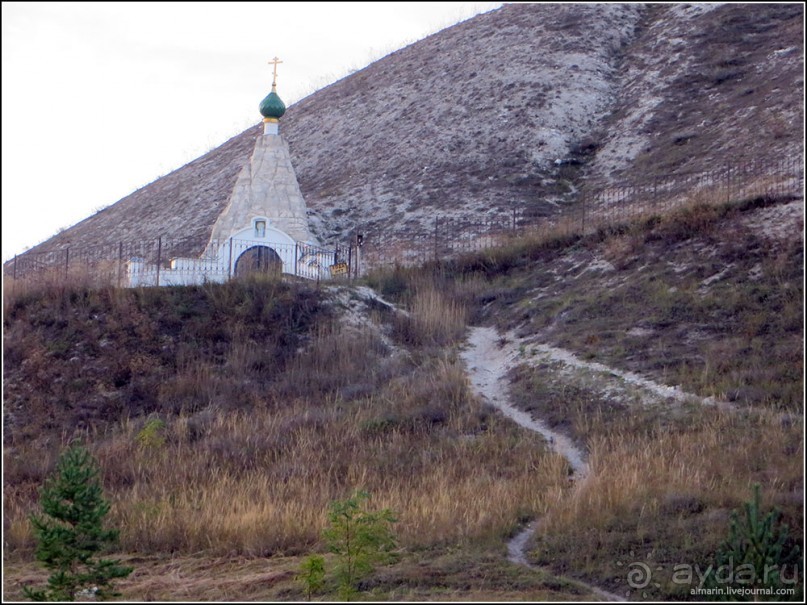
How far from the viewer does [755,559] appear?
743 cm

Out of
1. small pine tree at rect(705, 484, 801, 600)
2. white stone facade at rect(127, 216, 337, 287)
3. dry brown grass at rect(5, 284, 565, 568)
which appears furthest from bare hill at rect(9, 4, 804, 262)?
small pine tree at rect(705, 484, 801, 600)

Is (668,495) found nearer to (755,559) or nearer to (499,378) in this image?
(755,559)

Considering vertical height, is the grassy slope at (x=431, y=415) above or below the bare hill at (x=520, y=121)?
below

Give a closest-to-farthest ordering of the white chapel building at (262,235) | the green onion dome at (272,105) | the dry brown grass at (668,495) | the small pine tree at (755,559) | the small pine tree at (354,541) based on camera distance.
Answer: the small pine tree at (755,559) → the small pine tree at (354,541) → the dry brown grass at (668,495) → the white chapel building at (262,235) → the green onion dome at (272,105)

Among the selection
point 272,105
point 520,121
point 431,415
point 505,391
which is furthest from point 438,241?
point 431,415

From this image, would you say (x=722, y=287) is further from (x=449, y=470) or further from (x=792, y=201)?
(x=449, y=470)

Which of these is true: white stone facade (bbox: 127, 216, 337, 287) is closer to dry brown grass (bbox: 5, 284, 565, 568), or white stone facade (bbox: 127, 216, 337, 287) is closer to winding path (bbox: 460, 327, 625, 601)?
dry brown grass (bbox: 5, 284, 565, 568)

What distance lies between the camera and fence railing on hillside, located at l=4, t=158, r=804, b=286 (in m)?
20.2

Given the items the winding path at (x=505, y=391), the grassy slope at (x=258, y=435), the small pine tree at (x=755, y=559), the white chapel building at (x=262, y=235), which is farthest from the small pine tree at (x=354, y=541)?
the white chapel building at (x=262, y=235)

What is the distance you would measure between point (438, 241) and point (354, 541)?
1872cm

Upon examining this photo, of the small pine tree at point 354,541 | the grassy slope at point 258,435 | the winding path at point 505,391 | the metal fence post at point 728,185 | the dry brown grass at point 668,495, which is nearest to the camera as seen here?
the small pine tree at point 354,541

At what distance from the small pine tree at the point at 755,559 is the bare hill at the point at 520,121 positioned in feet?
58.3

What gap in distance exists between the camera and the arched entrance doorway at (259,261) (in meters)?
21.5

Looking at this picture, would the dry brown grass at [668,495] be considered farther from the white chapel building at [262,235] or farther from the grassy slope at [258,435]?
the white chapel building at [262,235]
